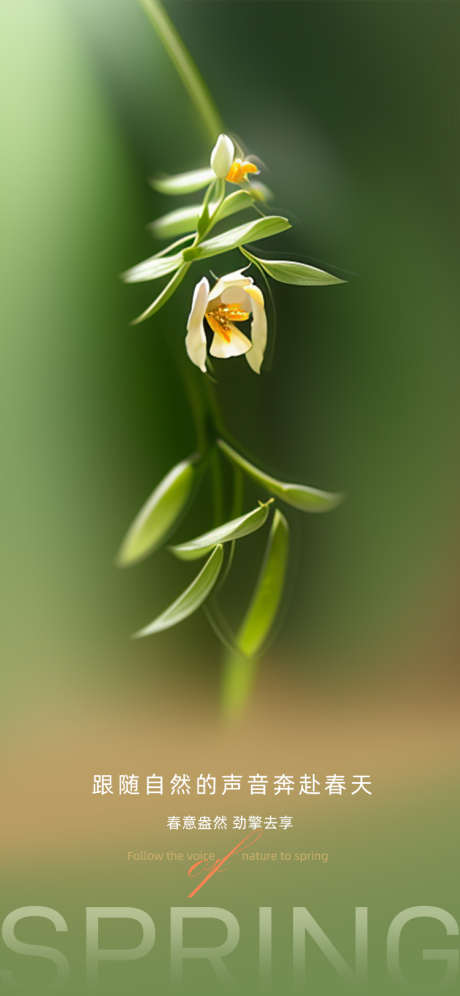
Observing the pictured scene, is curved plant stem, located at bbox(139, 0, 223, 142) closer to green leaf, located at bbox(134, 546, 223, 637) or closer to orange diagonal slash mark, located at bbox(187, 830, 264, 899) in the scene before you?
green leaf, located at bbox(134, 546, 223, 637)

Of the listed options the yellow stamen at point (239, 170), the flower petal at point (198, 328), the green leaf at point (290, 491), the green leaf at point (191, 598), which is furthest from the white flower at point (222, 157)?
the green leaf at point (191, 598)

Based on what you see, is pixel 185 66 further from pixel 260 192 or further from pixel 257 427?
pixel 257 427

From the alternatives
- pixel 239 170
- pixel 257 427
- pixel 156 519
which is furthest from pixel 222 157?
pixel 156 519

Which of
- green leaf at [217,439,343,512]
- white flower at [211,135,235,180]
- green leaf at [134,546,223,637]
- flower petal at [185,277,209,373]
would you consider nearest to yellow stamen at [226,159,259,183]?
white flower at [211,135,235,180]

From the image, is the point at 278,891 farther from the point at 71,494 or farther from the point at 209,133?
the point at 209,133

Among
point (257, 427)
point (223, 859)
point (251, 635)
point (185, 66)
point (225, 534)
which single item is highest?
point (185, 66)

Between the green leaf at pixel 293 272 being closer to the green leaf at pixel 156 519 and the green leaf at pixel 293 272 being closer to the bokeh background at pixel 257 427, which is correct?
the bokeh background at pixel 257 427
